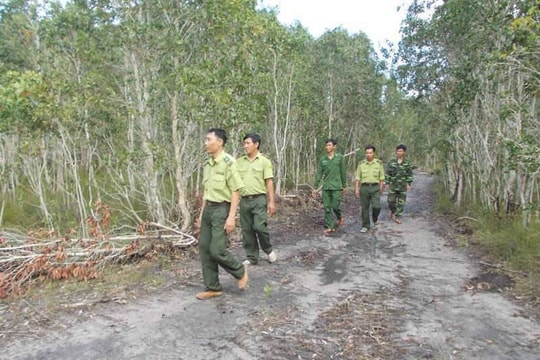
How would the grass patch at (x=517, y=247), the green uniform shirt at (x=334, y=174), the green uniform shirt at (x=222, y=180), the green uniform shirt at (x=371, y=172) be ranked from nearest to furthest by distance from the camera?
1. the green uniform shirt at (x=222, y=180)
2. the grass patch at (x=517, y=247)
3. the green uniform shirt at (x=334, y=174)
4. the green uniform shirt at (x=371, y=172)

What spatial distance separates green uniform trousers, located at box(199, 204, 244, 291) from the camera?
4219 millimetres

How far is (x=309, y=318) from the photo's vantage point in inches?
155

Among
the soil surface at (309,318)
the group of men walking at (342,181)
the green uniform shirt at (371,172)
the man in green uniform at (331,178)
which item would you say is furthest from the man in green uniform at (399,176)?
the soil surface at (309,318)

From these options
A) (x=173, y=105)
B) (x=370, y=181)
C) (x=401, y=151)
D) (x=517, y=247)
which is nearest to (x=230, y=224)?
(x=173, y=105)

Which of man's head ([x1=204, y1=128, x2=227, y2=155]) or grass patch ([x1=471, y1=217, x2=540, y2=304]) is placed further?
grass patch ([x1=471, y1=217, x2=540, y2=304])

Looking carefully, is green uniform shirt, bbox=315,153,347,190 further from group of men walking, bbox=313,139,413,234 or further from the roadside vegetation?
the roadside vegetation

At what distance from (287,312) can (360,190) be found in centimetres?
464

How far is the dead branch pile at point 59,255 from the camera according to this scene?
4918 mm

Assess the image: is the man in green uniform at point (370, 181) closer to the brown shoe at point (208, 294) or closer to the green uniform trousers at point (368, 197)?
the green uniform trousers at point (368, 197)

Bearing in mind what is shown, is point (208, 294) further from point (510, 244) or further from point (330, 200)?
point (510, 244)

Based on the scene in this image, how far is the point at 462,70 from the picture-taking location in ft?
→ 27.9

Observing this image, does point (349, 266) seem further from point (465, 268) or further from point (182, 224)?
point (182, 224)

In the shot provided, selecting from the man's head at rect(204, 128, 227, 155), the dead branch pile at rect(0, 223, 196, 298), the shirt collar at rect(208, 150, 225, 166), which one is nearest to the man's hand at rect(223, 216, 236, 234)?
the shirt collar at rect(208, 150, 225, 166)

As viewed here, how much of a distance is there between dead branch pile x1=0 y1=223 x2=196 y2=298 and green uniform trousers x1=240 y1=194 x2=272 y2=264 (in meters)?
1.15
